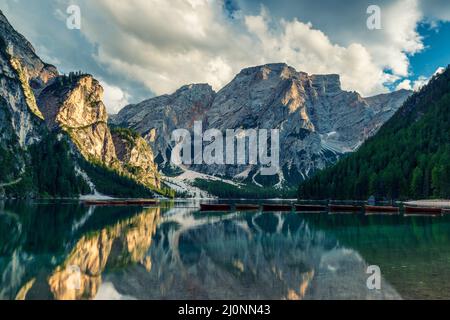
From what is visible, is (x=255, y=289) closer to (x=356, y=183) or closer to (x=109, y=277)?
(x=109, y=277)

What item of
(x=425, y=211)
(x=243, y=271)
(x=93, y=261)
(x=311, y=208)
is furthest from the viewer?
(x=311, y=208)

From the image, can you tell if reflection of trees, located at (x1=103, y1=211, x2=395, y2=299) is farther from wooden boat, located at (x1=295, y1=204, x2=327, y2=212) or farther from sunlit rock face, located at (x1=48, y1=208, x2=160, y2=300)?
wooden boat, located at (x1=295, y1=204, x2=327, y2=212)

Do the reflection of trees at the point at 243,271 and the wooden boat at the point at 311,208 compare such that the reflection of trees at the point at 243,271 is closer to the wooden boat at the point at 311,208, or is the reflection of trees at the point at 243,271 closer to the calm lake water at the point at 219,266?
the calm lake water at the point at 219,266

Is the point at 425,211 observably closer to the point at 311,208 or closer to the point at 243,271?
the point at 311,208

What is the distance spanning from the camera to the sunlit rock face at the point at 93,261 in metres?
22.0

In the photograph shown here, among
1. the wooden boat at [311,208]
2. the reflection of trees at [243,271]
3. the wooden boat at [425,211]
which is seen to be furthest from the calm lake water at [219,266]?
the wooden boat at [311,208]

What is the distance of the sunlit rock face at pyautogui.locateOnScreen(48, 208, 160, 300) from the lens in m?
22.0

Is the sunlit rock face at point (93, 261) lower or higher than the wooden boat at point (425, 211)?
lower

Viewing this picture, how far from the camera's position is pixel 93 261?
1218 inches

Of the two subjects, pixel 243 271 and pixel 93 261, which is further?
pixel 93 261

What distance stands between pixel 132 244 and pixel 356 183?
175 metres

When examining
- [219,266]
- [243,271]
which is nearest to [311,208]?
[219,266]
